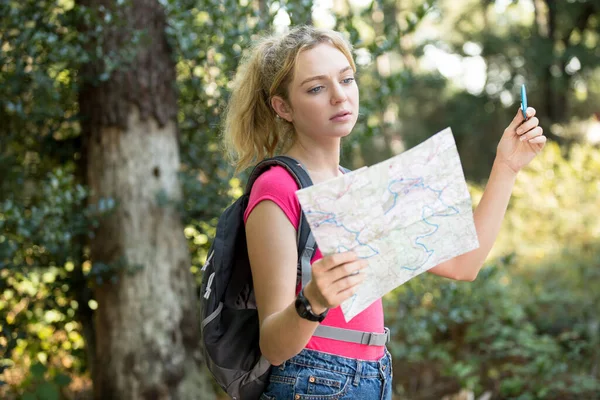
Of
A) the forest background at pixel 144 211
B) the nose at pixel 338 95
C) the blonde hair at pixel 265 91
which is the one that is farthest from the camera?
the forest background at pixel 144 211

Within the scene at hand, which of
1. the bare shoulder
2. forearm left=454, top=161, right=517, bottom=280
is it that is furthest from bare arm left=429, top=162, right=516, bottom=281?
the bare shoulder

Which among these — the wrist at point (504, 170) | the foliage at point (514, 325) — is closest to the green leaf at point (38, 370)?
the foliage at point (514, 325)

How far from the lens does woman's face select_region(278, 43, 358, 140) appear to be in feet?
5.61

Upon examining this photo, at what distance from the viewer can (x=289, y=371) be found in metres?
1.61

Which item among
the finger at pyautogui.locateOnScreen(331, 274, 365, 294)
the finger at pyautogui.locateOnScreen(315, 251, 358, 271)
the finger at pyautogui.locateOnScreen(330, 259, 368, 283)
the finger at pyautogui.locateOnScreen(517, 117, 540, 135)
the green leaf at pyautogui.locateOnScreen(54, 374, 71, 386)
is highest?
the finger at pyautogui.locateOnScreen(517, 117, 540, 135)

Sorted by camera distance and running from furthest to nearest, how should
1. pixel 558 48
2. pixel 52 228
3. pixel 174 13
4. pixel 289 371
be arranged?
pixel 558 48 < pixel 174 13 < pixel 52 228 < pixel 289 371

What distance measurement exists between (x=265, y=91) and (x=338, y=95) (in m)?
0.30

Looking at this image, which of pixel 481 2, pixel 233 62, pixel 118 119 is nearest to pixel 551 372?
pixel 233 62

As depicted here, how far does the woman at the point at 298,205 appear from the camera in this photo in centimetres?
143

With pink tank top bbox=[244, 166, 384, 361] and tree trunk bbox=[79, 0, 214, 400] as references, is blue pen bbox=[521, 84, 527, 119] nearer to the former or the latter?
pink tank top bbox=[244, 166, 384, 361]

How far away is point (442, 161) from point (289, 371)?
24.0 inches

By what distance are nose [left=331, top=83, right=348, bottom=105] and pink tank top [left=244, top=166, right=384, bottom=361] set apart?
0.22 m

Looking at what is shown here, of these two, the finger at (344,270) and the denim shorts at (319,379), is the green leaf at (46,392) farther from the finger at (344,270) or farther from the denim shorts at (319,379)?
the finger at (344,270)

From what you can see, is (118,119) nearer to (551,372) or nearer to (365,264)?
(365,264)
